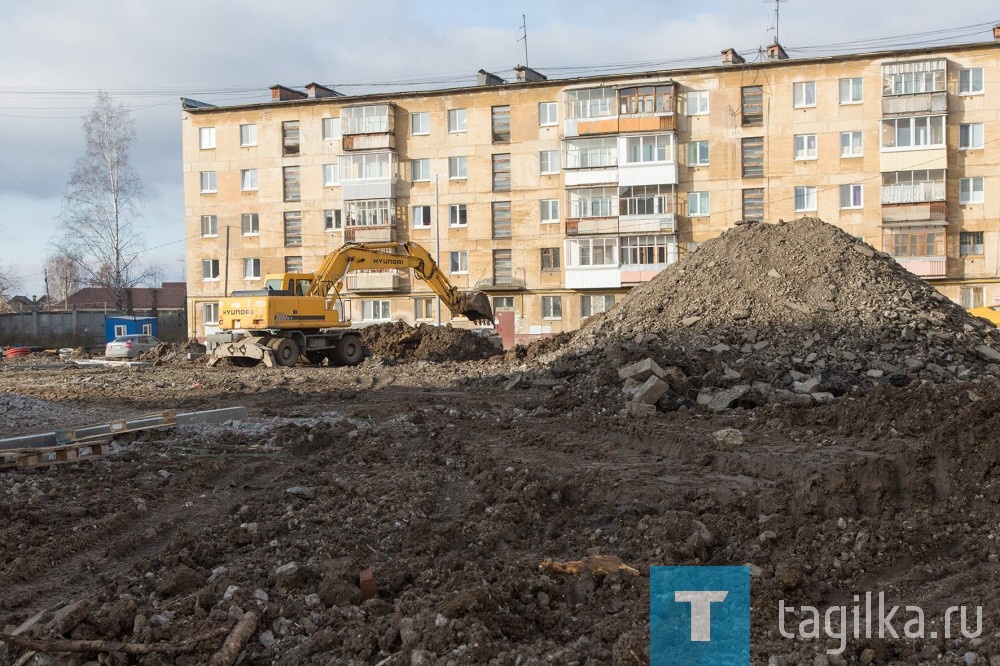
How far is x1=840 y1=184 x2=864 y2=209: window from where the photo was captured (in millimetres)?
39844

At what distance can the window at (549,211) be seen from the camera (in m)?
43.1

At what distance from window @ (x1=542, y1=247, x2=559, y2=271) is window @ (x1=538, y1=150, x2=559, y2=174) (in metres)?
3.74

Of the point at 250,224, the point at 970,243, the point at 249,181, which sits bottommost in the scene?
the point at 970,243

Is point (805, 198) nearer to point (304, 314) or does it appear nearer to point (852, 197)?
point (852, 197)

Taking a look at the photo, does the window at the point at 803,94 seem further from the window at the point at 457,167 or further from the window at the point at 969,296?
the window at the point at 457,167

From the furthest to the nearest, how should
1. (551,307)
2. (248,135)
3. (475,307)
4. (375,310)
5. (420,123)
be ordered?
(248,135) < (375,310) < (420,123) < (551,307) < (475,307)

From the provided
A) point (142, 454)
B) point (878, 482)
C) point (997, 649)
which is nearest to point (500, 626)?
point (997, 649)

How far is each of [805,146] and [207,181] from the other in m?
30.0

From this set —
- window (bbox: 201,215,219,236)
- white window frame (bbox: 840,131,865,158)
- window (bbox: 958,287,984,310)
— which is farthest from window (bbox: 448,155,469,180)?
window (bbox: 958,287,984,310)

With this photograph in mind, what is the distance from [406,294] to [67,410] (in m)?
29.6

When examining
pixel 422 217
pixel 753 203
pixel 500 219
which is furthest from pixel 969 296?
pixel 422 217

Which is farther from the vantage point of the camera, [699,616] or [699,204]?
[699,204]

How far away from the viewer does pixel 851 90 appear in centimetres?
3994

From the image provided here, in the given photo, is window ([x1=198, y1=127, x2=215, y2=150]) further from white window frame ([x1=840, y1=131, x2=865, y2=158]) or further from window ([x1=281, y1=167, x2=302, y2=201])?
white window frame ([x1=840, y1=131, x2=865, y2=158])
